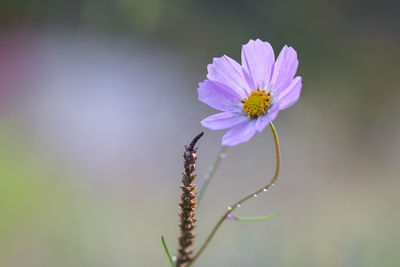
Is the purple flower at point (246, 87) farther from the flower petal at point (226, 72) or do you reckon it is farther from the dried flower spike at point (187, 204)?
the dried flower spike at point (187, 204)

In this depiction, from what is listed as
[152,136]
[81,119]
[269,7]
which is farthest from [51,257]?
[269,7]

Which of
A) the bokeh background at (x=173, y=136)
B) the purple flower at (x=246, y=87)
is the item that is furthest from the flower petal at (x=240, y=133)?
the bokeh background at (x=173, y=136)

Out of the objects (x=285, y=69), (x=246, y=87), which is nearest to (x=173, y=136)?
(x=246, y=87)

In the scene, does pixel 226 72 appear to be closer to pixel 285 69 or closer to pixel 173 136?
pixel 285 69

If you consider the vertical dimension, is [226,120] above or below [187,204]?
above

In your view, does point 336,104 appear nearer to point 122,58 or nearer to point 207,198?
point 207,198

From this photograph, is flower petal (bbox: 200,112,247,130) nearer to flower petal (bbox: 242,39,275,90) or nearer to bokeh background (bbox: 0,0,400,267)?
flower petal (bbox: 242,39,275,90)
